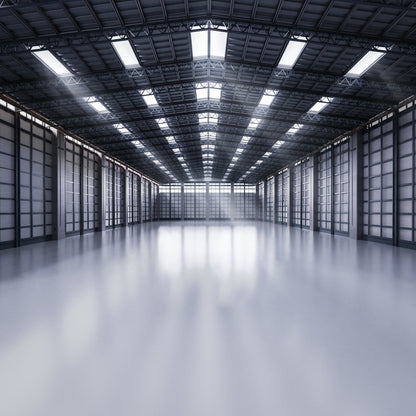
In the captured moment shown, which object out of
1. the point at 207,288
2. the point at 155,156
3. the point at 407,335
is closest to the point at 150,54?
the point at 207,288

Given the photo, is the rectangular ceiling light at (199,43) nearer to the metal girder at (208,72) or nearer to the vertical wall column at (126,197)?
the metal girder at (208,72)

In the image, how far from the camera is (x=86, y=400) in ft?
11.4

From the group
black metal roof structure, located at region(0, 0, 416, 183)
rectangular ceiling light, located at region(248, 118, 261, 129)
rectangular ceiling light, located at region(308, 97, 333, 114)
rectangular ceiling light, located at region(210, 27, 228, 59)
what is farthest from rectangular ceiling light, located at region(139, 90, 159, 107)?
rectangular ceiling light, located at region(308, 97, 333, 114)

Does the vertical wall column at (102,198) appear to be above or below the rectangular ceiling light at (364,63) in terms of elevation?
below

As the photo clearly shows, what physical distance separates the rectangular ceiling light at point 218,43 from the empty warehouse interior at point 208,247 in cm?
12

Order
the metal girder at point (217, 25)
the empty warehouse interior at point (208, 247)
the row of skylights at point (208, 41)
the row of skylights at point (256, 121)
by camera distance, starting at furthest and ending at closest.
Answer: the row of skylights at point (256, 121) → the row of skylights at point (208, 41) → the metal girder at point (217, 25) → the empty warehouse interior at point (208, 247)

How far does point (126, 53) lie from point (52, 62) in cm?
410

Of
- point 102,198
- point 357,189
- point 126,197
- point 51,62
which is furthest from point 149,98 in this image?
point 126,197

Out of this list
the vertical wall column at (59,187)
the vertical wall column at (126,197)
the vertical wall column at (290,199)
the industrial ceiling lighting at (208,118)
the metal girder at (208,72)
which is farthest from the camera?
the vertical wall column at (126,197)

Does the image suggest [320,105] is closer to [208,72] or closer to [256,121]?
[256,121]

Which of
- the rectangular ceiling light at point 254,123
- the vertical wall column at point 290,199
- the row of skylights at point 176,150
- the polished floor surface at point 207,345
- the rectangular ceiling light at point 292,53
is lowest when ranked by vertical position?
the polished floor surface at point 207,345

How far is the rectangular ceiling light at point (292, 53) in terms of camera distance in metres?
13.7

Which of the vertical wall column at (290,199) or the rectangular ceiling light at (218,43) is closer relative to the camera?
the rectangular ceiling light at (218,43)

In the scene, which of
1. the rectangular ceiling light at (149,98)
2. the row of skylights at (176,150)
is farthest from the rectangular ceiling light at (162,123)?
the row of skylights at (176,150)
